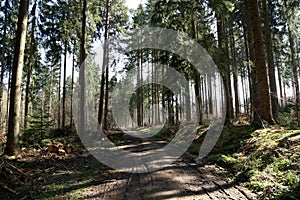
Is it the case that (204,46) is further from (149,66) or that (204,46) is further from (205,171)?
(149,66)

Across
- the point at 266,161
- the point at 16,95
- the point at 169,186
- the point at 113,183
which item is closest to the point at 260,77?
the point at 266,161

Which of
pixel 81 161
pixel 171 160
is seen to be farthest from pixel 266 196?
pixel 81 161

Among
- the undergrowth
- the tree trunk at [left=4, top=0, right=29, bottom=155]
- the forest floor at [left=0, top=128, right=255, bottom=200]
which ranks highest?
the tree trunk at [left=4, top=0, right=29, bottom=155]

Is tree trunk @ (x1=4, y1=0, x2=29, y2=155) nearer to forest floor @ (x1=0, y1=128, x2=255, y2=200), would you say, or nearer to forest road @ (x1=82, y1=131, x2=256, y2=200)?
forest floor @ (x1=0, y1=128, x2=255, y2=200)

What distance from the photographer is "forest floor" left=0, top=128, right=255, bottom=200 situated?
4.34 meters

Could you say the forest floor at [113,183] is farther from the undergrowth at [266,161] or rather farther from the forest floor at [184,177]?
the undergrowth at [266,161]

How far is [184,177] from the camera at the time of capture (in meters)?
5.39

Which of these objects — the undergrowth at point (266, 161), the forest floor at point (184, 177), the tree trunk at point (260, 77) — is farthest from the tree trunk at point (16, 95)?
the tree trunk at point (260, 77)

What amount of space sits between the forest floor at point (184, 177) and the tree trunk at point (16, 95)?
0.57 meters

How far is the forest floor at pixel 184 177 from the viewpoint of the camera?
4281mm

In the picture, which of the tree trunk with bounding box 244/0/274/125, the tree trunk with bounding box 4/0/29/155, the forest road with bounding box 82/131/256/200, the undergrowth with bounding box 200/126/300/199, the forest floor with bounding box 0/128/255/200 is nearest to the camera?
the undergrowth with bounding box 200/126/300/199

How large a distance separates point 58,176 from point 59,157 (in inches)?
92.4

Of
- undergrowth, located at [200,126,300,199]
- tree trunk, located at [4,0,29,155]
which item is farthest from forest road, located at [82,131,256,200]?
tree trunk, located at [4,0,29,155]

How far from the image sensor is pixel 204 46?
12.1 m
